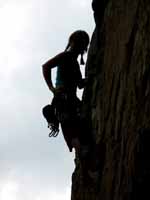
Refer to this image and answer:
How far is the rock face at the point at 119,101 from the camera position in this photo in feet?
48.9

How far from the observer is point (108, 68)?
18016 mm

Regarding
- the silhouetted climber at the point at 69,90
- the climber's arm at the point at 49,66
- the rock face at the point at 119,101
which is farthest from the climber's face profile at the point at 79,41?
the rock face at the point at 119,101

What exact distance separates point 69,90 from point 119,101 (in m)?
1.80

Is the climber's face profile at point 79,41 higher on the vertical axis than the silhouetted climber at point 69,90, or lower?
higher

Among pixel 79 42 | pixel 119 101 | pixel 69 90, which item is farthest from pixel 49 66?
pixel 119 101

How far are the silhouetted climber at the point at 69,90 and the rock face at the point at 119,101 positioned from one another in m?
0.41

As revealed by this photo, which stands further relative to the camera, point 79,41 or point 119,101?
point 79,41

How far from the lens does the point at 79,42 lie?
58.6 ft

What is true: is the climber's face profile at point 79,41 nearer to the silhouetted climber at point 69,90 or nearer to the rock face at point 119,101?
the silhouetted climber at point 69,90

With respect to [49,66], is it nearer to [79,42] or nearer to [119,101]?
[79,42]

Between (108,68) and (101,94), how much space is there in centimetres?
63

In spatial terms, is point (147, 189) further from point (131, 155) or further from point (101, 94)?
point (101, 94)

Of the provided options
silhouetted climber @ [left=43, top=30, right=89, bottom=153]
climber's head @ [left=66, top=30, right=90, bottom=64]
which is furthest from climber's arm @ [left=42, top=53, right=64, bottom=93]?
climber's head @ [left=66, top=30, right=90, bottom=64]

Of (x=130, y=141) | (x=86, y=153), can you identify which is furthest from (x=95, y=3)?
(x=130, y=141)
